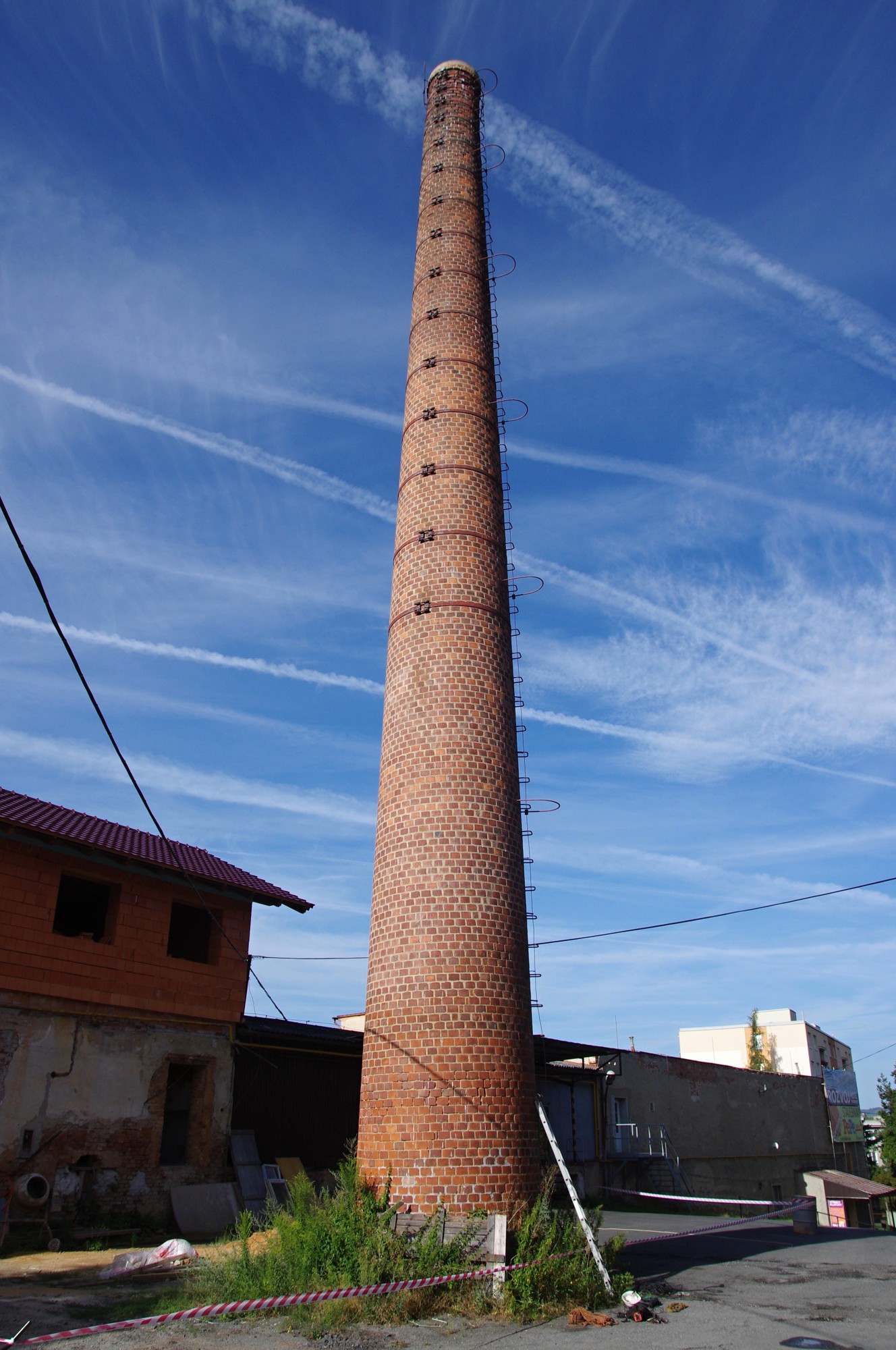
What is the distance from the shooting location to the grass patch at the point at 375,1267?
28.3 ft

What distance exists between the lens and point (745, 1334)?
8.20 meters

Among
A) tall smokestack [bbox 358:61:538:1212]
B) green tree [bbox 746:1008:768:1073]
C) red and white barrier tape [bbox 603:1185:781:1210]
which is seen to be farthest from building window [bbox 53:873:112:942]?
green tree [bbox 746:1008:768:1073]

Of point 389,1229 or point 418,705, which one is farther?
point 418,705

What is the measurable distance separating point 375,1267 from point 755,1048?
43.4m

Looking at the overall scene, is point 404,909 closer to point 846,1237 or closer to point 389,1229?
point 389,1229

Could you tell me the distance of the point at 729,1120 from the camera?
99.2 ft

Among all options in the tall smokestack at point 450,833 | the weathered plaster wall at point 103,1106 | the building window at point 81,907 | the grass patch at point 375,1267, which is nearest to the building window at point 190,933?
the building window at point 81,907

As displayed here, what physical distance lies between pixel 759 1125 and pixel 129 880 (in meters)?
26.1

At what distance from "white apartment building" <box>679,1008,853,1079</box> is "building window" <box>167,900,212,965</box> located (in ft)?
121

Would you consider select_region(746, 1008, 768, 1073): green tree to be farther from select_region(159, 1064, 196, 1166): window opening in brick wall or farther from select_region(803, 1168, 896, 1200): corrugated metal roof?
select_region(159, 1064, 196, 1166): window opening in brick wall

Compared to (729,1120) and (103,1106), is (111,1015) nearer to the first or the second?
(103,1106)

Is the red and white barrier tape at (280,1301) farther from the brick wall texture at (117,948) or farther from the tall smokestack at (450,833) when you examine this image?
the brick wall texture at (117,948)

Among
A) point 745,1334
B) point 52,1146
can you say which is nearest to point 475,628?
point 745,1334

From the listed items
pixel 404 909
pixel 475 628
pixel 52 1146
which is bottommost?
pixel 52 1146
